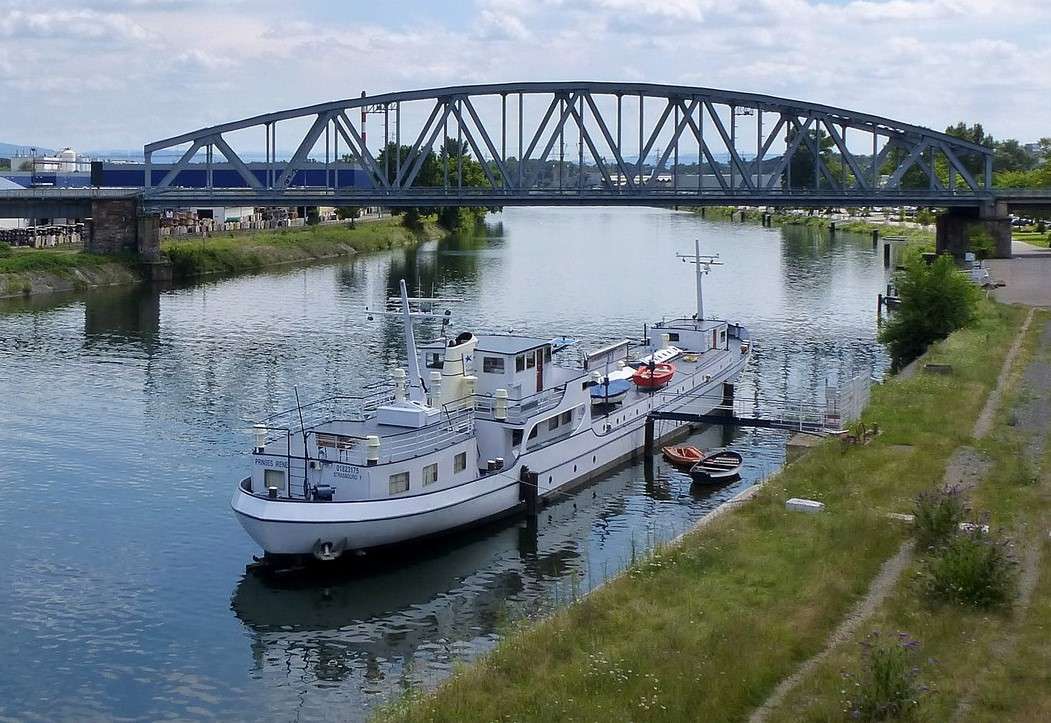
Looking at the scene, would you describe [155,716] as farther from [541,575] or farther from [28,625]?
[541,575]

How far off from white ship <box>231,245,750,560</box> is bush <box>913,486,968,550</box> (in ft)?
38.7

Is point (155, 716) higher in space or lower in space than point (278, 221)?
lower

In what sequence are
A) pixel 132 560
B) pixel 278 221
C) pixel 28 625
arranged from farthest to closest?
pixel 278 221
pixel 132 560
pixel 28 625

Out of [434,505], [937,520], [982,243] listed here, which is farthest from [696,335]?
[982,243]

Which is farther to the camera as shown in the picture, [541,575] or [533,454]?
[533,454]

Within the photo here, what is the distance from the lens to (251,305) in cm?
8750

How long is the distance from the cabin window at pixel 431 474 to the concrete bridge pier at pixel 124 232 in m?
68.0

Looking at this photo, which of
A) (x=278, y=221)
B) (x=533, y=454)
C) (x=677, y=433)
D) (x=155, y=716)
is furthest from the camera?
(x=278, y=221)

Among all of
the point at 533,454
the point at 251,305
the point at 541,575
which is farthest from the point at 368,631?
the point at 251,305

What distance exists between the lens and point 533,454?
39.7 meters

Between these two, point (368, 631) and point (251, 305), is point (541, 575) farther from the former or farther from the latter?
point (251, 305)

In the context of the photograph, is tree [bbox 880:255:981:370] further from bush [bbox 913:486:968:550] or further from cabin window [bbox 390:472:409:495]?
bush [bbox 913:486:968:550]

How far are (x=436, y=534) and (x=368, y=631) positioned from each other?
20.1 ft

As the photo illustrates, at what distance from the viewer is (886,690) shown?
19922 millimetres
